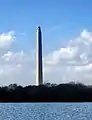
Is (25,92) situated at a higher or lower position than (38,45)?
lower

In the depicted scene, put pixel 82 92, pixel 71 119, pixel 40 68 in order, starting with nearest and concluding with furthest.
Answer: pixel 71 119
pixel 40 68
pixel 82 92

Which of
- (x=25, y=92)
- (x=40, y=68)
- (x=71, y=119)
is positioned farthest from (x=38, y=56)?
(x=71, y=119)

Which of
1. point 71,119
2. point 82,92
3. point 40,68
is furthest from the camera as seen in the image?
point 82,92

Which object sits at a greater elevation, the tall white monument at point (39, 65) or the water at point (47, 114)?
Answer: the tall white monument at point (39, 65)

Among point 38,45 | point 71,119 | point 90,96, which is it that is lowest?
point 71,119

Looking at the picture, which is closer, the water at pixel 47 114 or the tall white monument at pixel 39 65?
the water at pixel 47 114

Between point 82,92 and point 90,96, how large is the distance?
4.17 m

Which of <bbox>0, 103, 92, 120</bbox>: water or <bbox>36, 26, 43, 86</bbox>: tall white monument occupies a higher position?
<bbox>36, 26, 43, 86</bbox>: tall white monument

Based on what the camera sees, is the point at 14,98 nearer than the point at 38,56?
No

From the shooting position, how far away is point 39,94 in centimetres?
15725

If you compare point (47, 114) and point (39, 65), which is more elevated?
point (39, 65)

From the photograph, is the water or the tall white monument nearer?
the water

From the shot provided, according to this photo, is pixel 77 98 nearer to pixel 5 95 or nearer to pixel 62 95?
pixel 62 95

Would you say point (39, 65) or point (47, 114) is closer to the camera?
point (47, 114)
